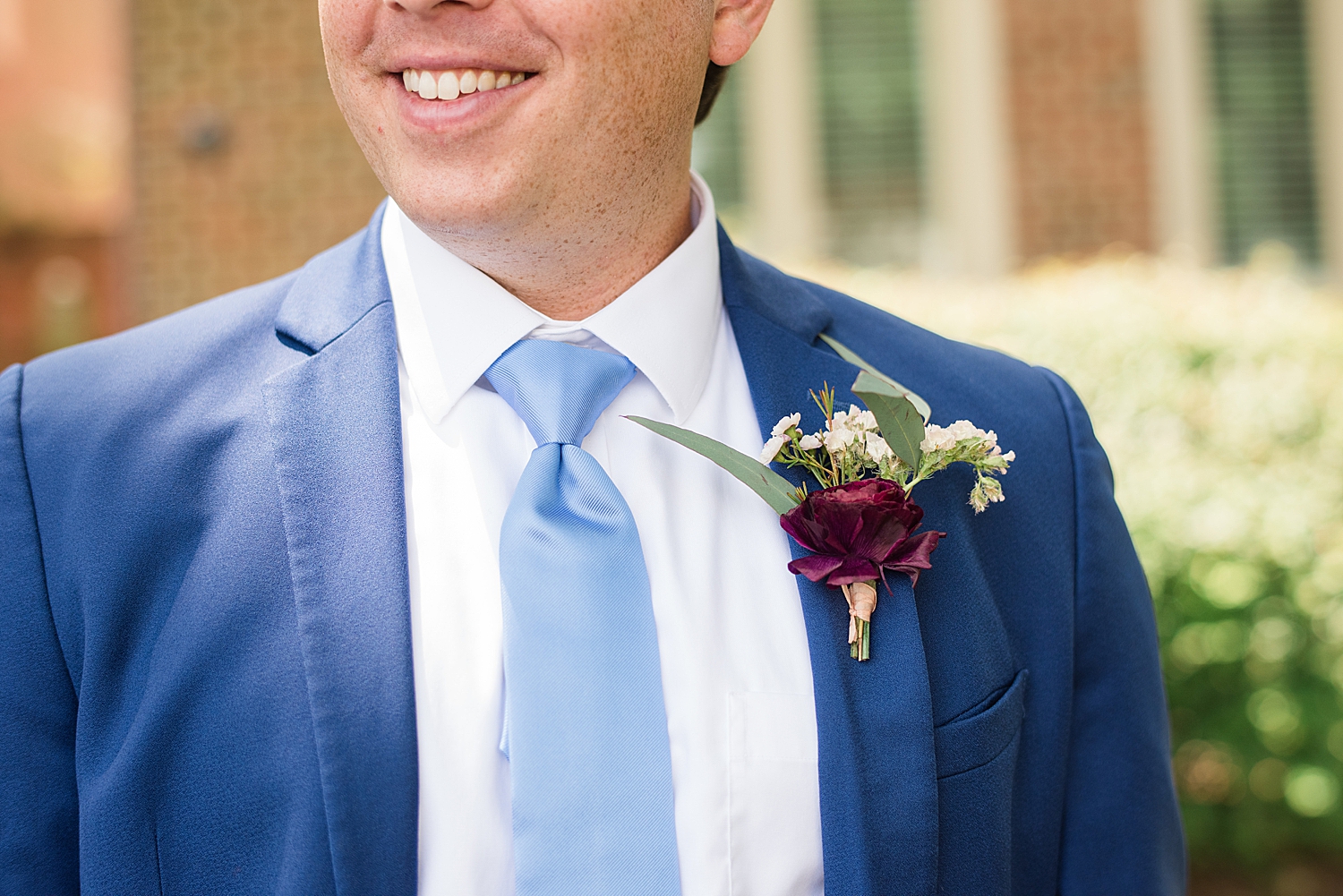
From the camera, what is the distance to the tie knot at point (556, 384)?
159cm

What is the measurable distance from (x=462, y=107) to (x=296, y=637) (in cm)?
69

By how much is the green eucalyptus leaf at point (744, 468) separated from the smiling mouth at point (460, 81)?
0.46 metres

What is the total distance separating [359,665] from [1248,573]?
3311 mm

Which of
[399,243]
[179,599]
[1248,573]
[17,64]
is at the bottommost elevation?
[1248,573]

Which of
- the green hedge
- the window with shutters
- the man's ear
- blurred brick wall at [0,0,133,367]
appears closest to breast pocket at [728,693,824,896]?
the man's ear

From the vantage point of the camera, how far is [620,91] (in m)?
1.55

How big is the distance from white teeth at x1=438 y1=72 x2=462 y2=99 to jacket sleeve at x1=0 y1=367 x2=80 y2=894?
2.49 feet

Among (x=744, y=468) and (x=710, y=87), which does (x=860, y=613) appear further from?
(x=710, y=87)

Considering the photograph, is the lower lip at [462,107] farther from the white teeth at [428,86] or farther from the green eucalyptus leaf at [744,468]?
the green eucalyptus leaf at [744,468]

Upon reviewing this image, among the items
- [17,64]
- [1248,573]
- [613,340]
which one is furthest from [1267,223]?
[17,64]

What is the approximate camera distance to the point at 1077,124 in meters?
6.79

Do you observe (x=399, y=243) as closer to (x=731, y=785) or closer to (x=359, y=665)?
(x=359, y=665)

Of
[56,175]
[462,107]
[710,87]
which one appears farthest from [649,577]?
[56,175]

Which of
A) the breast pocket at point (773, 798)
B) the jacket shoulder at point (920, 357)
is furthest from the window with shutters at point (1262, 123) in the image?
the breast pocket at point (773, 798)
